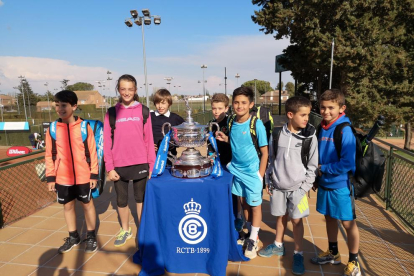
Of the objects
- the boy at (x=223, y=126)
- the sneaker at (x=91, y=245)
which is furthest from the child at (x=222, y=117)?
the sneaker at (x=91, y=245)

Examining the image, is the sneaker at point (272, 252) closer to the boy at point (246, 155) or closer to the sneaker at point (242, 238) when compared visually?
the boy at point (246, 155)

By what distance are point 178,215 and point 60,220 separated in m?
2.56

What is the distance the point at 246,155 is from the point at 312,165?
2.10 feet

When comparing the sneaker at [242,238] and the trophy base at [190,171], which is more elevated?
the trophy base at [190,171]

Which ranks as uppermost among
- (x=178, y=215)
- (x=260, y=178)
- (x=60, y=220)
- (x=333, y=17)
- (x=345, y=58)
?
(x=333, y=17)

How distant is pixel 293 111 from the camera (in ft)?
8.20

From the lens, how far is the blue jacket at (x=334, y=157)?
233 centimetres

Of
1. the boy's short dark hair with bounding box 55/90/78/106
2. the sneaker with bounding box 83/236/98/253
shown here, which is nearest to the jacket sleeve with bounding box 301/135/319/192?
the sneaker with bounding box 83/236/98/253

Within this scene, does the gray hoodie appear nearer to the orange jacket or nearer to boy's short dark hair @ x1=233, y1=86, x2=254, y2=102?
boy's short dark hair @ x1=233, y1=86, x2=254, y2=102

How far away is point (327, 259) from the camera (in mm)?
2762

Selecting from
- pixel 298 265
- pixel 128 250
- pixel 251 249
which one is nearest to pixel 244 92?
pixel 251 249

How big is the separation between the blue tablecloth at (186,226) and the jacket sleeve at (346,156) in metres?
0.96

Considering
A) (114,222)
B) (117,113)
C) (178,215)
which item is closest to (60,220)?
(114,222)

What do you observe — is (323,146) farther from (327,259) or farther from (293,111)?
(327,259)
